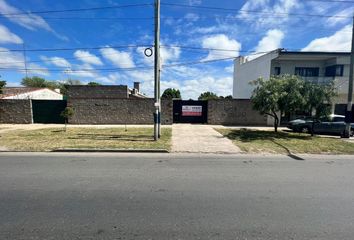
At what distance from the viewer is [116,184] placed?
5.07m

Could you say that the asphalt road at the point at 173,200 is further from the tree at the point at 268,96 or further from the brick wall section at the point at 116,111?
the brick wall section at the point at 116,111

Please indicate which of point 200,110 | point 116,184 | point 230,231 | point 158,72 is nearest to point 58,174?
point 116,184

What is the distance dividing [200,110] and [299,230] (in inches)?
663

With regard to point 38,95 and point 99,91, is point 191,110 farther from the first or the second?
point 38,95

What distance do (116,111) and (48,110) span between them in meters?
5.75

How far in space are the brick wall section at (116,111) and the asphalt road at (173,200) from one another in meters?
12.0

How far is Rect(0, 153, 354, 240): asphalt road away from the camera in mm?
3164

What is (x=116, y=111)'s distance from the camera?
19.1 m

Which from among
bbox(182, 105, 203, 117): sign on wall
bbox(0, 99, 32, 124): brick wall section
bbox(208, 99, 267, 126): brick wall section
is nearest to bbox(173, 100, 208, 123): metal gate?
bbox(182, 105, 203, 117): sign on wall

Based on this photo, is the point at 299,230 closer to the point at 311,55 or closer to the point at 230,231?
the point at 230,231

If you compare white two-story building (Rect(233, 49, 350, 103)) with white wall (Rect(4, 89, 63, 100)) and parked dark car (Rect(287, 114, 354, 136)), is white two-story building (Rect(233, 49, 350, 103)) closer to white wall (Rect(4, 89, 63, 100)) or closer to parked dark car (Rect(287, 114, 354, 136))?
parked dark car (Rect(287, 114, 354, 136))

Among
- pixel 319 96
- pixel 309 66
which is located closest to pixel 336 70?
pixel 309 66

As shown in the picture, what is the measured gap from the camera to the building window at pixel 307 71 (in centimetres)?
2342

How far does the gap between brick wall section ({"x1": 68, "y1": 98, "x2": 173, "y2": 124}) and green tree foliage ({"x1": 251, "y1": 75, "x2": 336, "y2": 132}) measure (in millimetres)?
Answer: 8440
